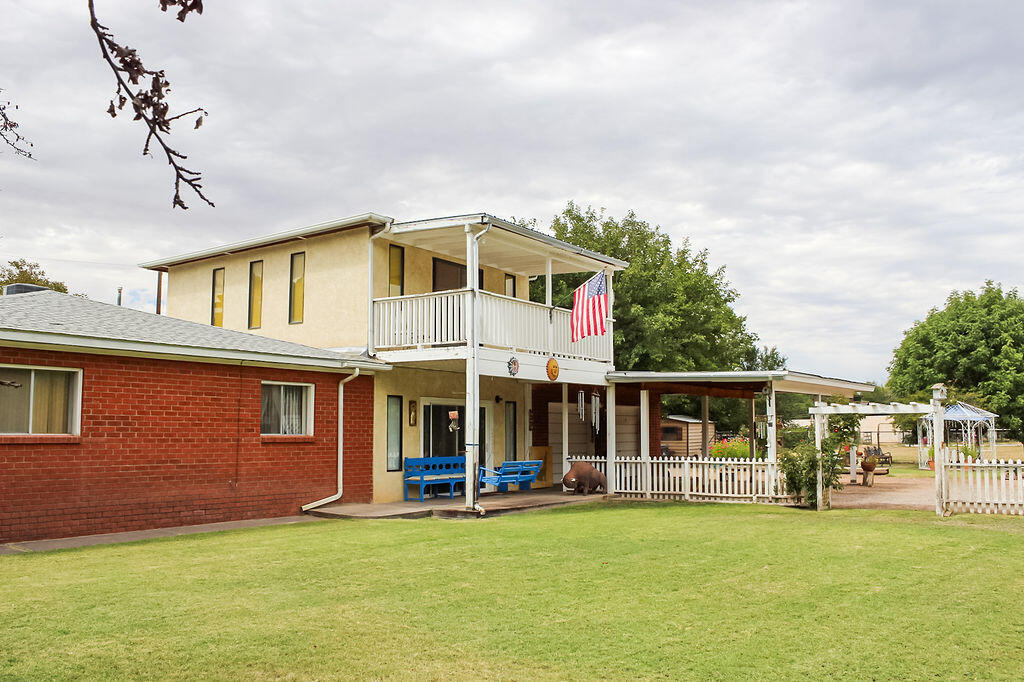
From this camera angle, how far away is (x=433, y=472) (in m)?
18.8

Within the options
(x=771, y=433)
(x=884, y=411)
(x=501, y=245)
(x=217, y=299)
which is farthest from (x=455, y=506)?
(x=217, y=299)

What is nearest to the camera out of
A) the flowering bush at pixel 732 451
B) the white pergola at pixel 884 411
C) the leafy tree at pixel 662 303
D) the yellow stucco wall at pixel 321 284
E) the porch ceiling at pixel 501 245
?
the white pergola at pixel 884 411

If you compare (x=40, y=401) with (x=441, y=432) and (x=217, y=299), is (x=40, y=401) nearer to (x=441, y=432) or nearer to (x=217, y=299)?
(x=441, y=432)

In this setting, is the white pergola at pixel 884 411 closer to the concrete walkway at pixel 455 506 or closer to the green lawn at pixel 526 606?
the green lawn at pixel 526 606

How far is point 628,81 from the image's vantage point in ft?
43.4

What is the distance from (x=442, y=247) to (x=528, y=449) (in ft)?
20.1

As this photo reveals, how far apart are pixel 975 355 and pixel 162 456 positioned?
132 feet

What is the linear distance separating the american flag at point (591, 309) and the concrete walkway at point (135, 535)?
656 cm

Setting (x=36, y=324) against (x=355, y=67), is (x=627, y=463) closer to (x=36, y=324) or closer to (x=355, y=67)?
(x=36, y=324)

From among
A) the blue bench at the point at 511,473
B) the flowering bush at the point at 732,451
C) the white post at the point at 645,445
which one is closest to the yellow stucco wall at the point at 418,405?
the blue bench at the point at 511,473

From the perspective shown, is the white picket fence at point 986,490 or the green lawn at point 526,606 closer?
the green lawn at point 526,606

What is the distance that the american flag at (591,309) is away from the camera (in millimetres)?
17906

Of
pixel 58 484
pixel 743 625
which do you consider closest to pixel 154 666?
pixel 743 625

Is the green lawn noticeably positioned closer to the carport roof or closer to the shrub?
the shrub
